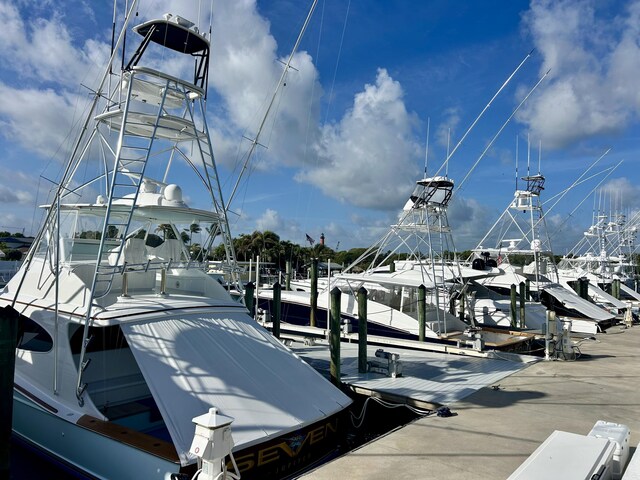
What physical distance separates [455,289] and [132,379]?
14.0 m

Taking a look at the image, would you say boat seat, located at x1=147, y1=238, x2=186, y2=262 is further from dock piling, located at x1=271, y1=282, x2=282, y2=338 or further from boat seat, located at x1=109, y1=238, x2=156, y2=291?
dock piling, located at x1=271, y1=282, x2=282, y2=338

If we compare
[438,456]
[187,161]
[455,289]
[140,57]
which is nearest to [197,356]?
[438,456]

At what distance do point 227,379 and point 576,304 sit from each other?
23.8 metres

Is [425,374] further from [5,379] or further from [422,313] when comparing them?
[5,379]

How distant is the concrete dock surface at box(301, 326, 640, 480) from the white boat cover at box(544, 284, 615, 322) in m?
12.2

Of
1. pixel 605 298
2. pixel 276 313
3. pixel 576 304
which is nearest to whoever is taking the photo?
pixel 276 313

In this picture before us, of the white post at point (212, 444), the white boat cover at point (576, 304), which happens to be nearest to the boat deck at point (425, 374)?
the white post at point (212, 444)

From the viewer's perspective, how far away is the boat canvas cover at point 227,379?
7.08 m

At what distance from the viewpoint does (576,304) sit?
26328 mm

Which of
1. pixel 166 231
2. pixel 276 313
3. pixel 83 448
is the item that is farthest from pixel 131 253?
pixel 276 313

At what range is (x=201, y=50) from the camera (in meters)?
10.3

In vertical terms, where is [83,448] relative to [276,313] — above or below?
below

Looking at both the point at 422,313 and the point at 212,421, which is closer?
the point at 212,421

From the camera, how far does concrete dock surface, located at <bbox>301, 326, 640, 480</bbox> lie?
6770mm
